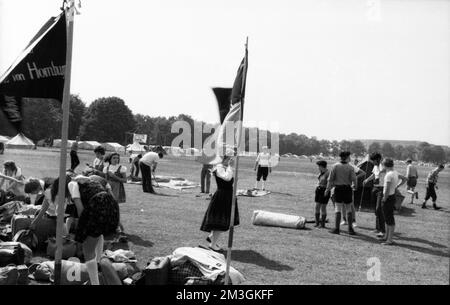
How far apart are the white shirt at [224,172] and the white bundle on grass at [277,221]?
12.1ft

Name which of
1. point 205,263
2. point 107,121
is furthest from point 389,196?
point 107,121

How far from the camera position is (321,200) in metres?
12.3

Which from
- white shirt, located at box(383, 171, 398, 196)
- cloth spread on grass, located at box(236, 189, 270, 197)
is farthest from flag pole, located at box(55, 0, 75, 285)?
cloth spread on grass, located at box(236, 189, 270, 197)

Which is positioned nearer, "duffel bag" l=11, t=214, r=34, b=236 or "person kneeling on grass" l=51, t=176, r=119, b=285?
"person kneeling on grass" l=51, t=176, r=119, b=285

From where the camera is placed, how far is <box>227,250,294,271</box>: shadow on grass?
26.7ft

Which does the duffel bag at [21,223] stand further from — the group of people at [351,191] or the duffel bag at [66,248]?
the group of people at [351,191]

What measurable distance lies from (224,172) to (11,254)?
419 centimetres

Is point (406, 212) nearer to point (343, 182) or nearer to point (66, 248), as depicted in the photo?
point (343, 182)

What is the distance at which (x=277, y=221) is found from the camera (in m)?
12.3

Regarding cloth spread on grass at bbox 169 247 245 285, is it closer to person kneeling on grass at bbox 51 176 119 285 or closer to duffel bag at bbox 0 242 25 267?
person kneeling on grass at bbox 51 176 119 285

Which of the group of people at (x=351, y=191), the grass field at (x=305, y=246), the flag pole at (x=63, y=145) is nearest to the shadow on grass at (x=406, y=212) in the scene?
the grass field at (x=305, y=246)

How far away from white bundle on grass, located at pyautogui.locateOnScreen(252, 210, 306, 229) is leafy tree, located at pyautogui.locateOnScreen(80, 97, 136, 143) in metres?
92.9
